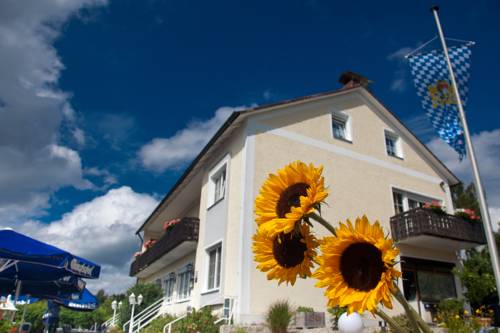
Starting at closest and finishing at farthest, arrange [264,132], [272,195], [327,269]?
[327,269]
[272,195]
[264,132]

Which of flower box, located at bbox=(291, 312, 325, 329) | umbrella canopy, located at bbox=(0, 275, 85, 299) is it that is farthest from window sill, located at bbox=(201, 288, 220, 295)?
umbrella canopy, located at bbox=(0, 275, 85, 299)

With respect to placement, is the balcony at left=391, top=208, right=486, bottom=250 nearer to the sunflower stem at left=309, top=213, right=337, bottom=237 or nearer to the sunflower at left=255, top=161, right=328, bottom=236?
the sunflower at left=255, top=161, right=328, bottom=236

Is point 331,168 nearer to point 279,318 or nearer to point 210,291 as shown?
point 210,291

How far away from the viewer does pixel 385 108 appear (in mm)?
17969

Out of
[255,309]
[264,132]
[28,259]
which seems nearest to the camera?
[28,259]

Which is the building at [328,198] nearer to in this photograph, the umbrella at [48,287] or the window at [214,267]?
the window at [214,267]

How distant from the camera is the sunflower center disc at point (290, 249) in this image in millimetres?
1620

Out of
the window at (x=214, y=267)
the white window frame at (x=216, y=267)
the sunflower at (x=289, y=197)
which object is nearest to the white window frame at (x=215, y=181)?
the white window frame at (x=216, y=267)

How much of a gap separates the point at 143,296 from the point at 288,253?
17681 mm

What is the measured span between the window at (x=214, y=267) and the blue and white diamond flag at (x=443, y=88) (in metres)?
8.03

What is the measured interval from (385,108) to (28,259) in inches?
610

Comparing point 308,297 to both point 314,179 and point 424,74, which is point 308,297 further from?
point 314,179

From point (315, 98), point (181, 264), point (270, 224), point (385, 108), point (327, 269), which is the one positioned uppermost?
point (385, 108)

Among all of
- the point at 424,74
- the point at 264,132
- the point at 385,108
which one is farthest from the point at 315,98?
the point at 424,74
